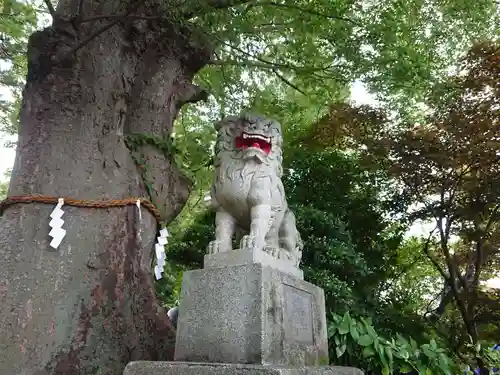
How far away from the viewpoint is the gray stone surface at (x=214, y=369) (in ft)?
6.68

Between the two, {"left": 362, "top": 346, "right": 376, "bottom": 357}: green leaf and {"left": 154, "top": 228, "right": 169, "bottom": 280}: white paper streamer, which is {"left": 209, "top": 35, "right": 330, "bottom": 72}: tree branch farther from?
{"left": 362, "top": 346, "right": 376, "bottom": 357}: green leaf

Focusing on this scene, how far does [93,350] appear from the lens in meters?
2.86

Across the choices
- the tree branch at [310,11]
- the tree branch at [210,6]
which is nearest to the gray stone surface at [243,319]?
the tree branch at [210,6]

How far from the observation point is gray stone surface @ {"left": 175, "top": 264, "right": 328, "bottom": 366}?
2355mm

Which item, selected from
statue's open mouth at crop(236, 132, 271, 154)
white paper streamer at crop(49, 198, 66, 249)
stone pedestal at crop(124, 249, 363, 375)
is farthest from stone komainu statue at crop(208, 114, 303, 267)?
white paper streamer at crop(49, 198, 66, 249)

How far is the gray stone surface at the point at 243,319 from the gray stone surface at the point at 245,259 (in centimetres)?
4

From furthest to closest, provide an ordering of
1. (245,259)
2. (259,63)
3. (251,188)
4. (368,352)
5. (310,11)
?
1. (259,63)
2. (310,11)
3. (368,352)
4. (251,188)
5. (245,259)

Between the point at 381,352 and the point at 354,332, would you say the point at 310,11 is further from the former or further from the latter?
the point at 381,352

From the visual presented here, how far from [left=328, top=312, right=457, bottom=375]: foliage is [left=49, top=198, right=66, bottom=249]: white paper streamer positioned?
212 centimetres

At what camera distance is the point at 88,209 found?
323 cm

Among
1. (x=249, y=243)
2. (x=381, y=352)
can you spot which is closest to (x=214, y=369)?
(x=249, y=243)

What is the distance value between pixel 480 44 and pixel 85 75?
4.94m

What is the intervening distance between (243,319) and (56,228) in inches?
57.5

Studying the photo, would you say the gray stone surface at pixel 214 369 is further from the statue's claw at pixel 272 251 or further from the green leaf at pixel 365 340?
the green leaf at pixel 365 340
